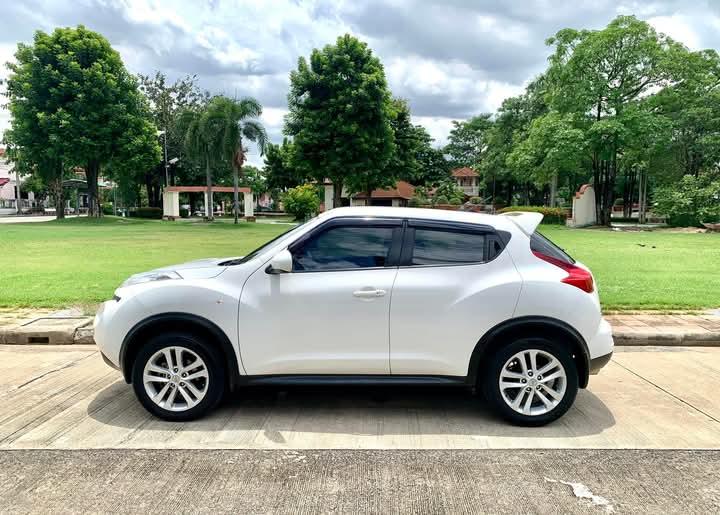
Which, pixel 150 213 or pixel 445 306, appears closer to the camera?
pixel 445 306

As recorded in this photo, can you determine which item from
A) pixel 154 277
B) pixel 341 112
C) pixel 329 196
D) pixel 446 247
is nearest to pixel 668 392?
pixel 446 247

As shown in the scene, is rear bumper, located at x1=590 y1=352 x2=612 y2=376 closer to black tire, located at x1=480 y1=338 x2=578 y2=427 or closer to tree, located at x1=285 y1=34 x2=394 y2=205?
black tire, located at x1=480 y1=338 x2=578 y2=427

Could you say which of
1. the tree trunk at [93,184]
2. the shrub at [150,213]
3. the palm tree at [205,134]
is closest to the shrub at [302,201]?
the palm tree at [205,134]

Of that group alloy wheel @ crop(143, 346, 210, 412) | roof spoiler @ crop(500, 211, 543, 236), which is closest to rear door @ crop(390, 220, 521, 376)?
Answer: roof spoiler @ crop(500, 211, 543, 236)

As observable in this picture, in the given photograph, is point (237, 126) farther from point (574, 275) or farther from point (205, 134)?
point (574, 275)

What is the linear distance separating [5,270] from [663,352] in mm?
13180

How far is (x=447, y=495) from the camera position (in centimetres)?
307

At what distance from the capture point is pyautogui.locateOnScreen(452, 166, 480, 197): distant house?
83500mm

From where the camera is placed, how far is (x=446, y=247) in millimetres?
4133

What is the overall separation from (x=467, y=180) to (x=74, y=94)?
2423 inches

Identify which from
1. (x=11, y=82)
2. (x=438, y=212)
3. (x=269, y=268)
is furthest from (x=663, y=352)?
(x=11, y=82)

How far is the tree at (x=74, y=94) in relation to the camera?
38.4 m

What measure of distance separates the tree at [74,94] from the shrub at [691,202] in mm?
40332

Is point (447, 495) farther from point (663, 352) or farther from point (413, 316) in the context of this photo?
point (663, 352)
